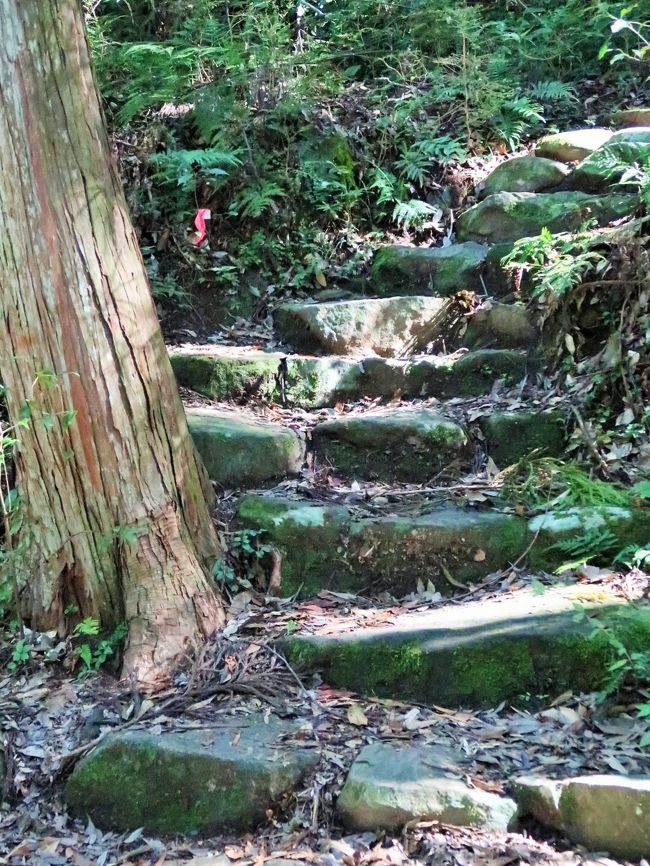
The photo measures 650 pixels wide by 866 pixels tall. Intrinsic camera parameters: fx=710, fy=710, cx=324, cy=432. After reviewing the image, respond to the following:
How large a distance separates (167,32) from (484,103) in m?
3.42

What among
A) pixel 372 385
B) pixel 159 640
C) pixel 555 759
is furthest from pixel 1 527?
pixel 555 759

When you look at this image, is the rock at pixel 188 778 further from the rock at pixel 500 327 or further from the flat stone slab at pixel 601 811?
Answer: the rock at pixel 500 327

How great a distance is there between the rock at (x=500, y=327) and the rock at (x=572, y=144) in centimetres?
215

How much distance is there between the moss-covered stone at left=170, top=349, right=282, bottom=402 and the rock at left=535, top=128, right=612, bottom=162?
11.2 feet

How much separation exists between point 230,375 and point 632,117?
4661 mm

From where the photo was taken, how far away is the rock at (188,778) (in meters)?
2.37

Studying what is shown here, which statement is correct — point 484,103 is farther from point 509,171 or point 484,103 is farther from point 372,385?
point 372,385

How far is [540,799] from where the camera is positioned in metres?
2.15

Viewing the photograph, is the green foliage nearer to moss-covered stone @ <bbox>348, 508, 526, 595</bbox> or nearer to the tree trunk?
the tree trunk

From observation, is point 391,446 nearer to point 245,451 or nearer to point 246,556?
point 245,451

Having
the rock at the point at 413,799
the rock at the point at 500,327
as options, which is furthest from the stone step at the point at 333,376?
the rock at the point at 413,799

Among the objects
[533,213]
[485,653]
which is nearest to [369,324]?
[533,213]

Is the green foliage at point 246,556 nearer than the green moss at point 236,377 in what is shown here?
Yes

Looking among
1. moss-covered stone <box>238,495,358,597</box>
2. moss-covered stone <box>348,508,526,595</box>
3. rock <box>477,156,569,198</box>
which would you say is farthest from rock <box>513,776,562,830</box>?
rock <box>477,156,569,198</box>
